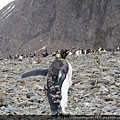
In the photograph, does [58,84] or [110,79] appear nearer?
[58,84]

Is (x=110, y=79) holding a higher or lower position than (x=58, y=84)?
lower

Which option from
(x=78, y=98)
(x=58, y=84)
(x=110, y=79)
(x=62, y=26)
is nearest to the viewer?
(x=58, y=84)

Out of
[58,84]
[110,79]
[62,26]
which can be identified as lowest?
[62,26]

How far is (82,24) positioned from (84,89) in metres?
60.6

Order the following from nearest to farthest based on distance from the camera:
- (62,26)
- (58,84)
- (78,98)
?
(58,84) → (78,98) → (62,26)

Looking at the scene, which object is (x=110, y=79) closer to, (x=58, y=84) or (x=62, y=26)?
(x=58, y=84)

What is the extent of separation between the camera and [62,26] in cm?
7219

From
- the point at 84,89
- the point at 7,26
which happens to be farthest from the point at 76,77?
the point at 7,26

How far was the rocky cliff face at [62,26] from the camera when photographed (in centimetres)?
5988

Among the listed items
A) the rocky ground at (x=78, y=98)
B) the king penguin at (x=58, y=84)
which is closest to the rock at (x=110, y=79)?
the rocky ground at (x=78, y=98)

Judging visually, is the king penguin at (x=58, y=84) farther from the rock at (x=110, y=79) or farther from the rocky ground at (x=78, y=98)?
the rock at (x=110, y=79)

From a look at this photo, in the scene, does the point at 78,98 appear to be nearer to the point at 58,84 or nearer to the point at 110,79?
the point at 58,84

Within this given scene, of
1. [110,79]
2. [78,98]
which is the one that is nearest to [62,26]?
[110,79]

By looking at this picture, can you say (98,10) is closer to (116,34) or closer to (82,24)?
(82,24)
